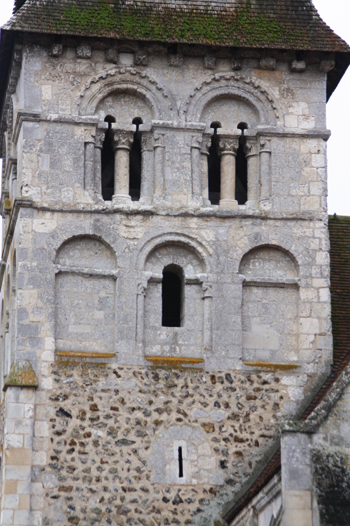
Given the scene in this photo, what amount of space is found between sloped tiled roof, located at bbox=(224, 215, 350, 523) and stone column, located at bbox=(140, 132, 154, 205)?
12.0 feet

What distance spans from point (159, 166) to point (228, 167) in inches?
50.1

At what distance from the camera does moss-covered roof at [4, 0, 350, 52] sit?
22.2m

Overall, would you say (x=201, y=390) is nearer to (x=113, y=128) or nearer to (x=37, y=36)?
(x=113, y=128)

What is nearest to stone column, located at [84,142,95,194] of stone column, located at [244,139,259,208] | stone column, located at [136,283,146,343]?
stone column, located at [136,283,146,343]

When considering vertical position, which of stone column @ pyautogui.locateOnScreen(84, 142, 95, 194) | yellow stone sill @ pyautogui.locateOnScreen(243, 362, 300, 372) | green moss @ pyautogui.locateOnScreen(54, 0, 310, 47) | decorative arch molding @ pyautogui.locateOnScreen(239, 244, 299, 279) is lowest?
yellow stone sill @ pyautogui.locateOnScreen(243, 362, 300, 372)

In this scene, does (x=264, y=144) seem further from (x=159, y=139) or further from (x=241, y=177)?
(x=159, y=139)

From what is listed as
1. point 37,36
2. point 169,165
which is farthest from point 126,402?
point 37,36

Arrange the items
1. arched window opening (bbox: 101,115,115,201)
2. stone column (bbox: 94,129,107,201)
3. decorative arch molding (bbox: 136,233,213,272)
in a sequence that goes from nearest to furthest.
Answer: decorative arch molding (bbox: 136,233,213,272) < stone column (bbox: 94,129,107,201) < arched window opening (bbox: 101,115,115,201)

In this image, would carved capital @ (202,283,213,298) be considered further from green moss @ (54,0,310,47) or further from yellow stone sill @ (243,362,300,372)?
green moss @ (54,0,310,47)

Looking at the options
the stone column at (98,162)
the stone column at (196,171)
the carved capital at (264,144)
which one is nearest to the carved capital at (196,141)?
the stone column at (196,171)

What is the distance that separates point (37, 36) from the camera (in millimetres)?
22109

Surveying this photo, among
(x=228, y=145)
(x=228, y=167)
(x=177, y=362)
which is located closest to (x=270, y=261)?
(x=228, y=167)

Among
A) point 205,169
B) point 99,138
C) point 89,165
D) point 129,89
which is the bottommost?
point 89,165

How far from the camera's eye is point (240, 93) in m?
22.5
